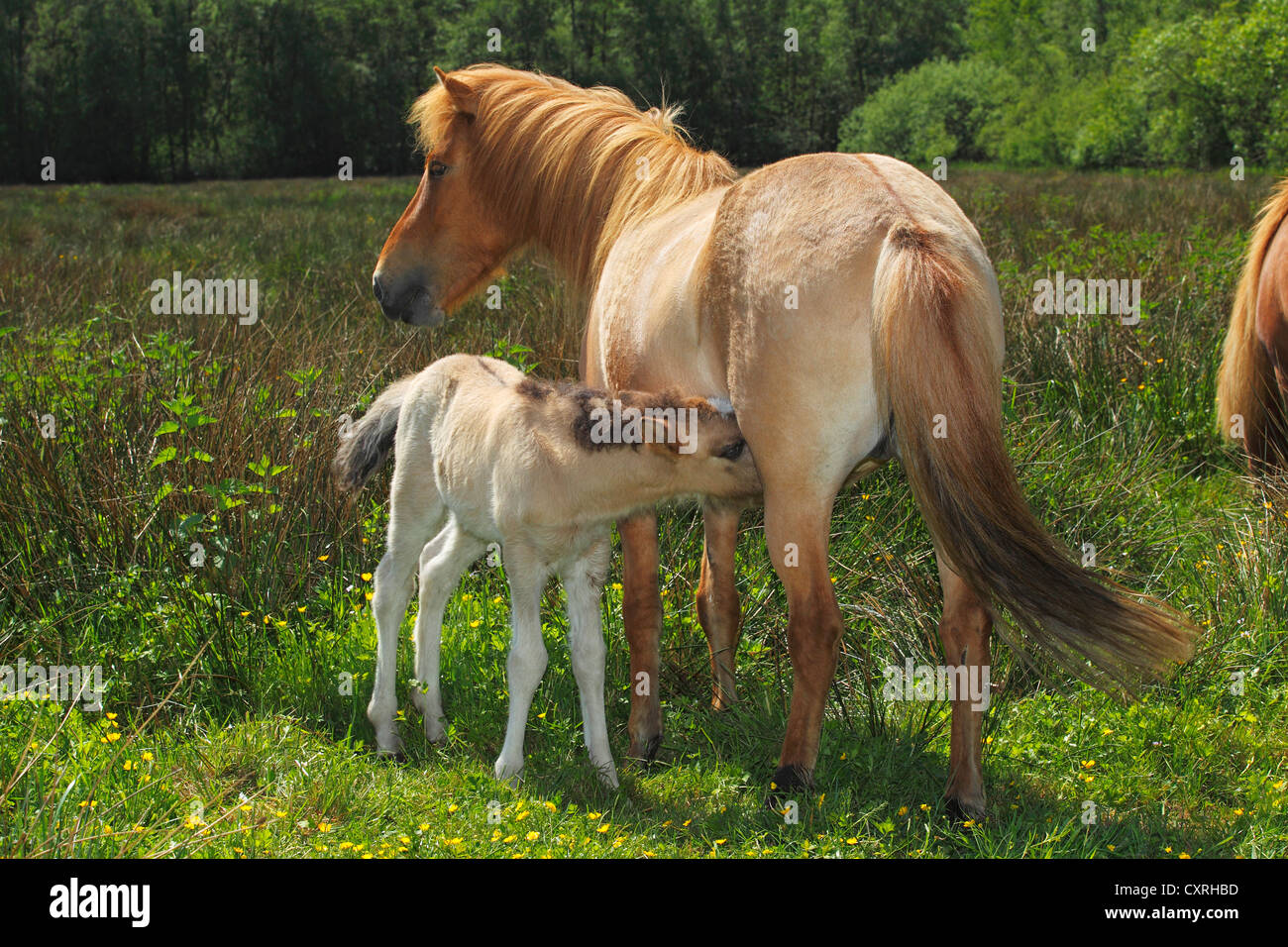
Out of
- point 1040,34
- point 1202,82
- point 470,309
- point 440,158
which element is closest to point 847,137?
point 1040,34

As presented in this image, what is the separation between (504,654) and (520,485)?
122 centimetres

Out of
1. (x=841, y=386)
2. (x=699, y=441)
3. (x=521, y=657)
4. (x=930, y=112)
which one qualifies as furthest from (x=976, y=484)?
(x=930, y=112)

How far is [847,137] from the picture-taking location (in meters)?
51.3

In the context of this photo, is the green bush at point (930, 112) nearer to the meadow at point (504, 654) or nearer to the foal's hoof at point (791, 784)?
the meadow at point (504, 654)

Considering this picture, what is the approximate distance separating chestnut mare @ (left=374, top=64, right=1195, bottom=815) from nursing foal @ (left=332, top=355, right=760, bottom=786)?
0.80ft

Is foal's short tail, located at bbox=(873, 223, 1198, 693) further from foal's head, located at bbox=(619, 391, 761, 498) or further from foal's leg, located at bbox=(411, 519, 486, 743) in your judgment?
foal's leg, located at bbox=(411, 519, 486, 743)

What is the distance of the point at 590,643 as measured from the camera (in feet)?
11.8

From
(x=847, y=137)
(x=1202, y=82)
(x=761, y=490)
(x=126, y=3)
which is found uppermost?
(x=126, y=3)

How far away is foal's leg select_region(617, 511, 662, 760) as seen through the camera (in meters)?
3.80

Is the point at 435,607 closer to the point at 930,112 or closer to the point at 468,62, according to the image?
the point at 468,62

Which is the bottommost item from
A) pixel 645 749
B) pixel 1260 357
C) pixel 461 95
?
pixel 645 749

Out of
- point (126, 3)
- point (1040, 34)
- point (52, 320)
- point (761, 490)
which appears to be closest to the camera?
point (761, 490)
